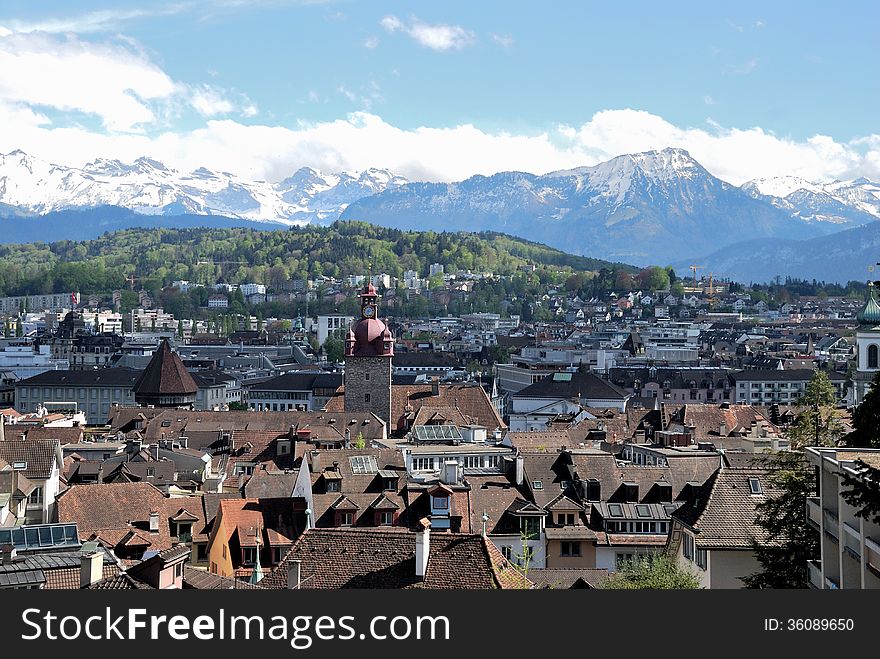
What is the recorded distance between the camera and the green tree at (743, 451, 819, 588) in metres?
25.9

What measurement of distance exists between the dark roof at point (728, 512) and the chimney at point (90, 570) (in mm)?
12422

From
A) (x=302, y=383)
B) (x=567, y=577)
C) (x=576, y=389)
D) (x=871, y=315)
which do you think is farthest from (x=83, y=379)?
(x=567, y=577)

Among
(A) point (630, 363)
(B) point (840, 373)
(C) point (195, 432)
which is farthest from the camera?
(A) point (630, 363)

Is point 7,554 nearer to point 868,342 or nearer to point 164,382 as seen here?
point 164,382

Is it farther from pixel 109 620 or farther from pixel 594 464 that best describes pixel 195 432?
pixel 109 620

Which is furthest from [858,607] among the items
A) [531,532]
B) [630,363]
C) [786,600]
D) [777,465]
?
[630,363]

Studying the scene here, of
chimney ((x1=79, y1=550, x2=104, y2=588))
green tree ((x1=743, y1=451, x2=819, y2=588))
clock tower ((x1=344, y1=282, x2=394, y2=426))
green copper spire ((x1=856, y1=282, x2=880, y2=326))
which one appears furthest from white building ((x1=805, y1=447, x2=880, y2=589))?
green copper spire ((x1=856, y1=282, x2=880, y2=326))

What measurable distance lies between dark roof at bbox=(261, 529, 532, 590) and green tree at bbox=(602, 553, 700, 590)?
2.59m

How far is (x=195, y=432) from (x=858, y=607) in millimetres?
59291

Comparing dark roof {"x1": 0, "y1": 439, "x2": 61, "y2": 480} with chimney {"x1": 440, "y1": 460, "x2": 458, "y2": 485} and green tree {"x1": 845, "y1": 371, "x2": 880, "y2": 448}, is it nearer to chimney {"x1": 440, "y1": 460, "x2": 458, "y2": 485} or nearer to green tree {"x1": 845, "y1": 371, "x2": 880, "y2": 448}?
chimney {"x1": 440, "y1": 460, "x2": 458, "y2": 485}

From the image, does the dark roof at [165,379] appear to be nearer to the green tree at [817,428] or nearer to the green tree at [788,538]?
the green tree at [817,428]

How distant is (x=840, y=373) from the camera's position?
13150cm

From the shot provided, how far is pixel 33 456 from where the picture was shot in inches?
1854

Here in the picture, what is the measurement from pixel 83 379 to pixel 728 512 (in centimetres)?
9922
